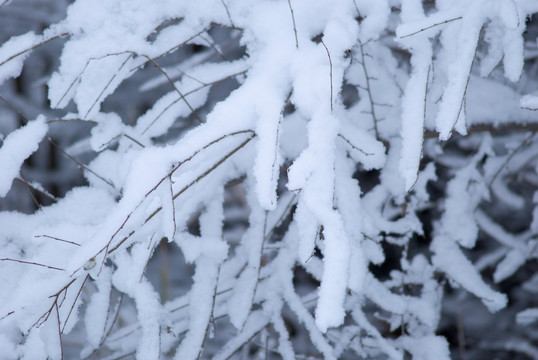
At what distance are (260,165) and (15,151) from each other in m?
0.67

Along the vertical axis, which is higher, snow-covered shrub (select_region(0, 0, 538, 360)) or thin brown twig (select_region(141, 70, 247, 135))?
thin brown twig (select_region(141, 70, 247, 135))

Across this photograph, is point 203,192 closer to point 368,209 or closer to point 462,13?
point 368,209

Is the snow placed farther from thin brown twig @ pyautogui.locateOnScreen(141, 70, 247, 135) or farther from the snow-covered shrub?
thin brown twig @ pyautogui.locateOnScreen(141, 70, 247, 135)

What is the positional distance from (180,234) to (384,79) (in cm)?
74

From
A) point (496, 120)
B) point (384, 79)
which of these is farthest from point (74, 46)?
point (496, 120)

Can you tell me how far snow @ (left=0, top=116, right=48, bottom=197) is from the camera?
1.06 metres

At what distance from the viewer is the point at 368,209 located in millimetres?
1351

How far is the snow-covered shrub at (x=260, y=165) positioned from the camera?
807 millimetres

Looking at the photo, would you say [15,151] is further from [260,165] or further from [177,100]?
[260,165]

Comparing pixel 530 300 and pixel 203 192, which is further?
pixel 530 300

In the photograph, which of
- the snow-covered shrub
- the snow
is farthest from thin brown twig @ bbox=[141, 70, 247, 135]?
the snow

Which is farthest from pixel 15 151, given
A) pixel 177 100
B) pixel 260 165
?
pixel 260 165

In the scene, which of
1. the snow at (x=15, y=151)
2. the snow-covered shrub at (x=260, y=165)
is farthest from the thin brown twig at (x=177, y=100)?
the snow at (x=15, y=151)

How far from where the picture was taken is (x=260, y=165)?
31.0 inches
